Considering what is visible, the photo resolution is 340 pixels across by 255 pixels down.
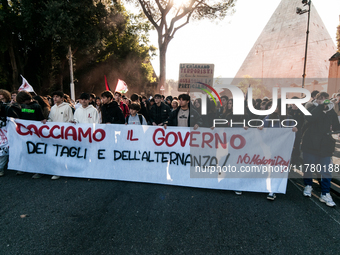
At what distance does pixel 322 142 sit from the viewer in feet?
11.6

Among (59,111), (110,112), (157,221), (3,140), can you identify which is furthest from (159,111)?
(157,221)

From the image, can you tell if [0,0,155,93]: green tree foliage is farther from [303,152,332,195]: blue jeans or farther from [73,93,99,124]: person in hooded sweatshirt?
[303,152,332,195]: blue jeans

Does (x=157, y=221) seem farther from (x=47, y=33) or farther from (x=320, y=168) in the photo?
(x=47, y=33)

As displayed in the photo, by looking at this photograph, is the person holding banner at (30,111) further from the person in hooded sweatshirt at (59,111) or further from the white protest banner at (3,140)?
the white protest banner at (3,140)

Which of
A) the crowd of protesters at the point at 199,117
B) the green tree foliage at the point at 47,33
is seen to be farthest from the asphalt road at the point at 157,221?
the green tree foliage at the point at 47,33

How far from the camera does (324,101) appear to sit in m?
3.44

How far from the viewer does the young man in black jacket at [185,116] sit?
14.7 ft

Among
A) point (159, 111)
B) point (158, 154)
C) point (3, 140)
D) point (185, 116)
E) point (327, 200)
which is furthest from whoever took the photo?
point (159, 111)

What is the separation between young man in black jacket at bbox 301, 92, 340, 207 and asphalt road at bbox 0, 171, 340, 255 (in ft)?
1.11

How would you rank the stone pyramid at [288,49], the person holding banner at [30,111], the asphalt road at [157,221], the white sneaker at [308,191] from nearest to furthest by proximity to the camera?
1. the asphalt road at [157,221]
2. the white sneaker at [308,191]
3. the person holding banner at [30,111]
4. the stone pyramid at [288,49]

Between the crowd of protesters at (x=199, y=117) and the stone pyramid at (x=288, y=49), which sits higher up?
the stone pyramid at (x=288, y=49)

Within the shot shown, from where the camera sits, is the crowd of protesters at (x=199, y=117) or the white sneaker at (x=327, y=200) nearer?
the white sneaker at (x=327, y=200)

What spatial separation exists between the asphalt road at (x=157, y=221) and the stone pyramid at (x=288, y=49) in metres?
72.4

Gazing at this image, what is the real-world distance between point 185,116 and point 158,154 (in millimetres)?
1069
